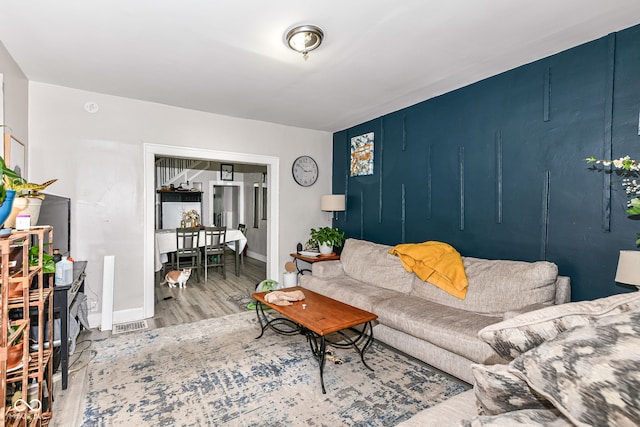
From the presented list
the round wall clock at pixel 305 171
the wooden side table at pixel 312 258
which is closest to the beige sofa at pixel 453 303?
the wooden side table at pixel 312 258

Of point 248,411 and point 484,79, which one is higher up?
point 484,79

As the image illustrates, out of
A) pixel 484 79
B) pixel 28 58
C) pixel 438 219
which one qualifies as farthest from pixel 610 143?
pixel 28 58

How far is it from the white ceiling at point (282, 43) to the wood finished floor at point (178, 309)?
2.52 m

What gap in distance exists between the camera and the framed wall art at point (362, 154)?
436 cm

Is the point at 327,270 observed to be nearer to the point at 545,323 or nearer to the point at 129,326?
the point at 129,326

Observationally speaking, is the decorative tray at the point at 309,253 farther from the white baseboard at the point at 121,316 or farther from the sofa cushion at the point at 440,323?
the white baseboard at the point at 121,316

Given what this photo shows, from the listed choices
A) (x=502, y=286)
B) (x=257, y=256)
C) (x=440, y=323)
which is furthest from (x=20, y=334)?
(x=257, y=256)

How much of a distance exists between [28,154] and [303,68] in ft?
9.22

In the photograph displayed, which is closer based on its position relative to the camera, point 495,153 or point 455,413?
point 455,413

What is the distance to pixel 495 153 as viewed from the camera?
2.94 m

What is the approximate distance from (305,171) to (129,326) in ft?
9.95

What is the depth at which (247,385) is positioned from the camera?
2271 mm

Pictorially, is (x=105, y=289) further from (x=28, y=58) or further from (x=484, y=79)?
(x=484, y=79)

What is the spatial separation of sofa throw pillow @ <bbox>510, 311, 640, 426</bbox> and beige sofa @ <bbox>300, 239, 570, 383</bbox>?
Result: 1.41 metres
